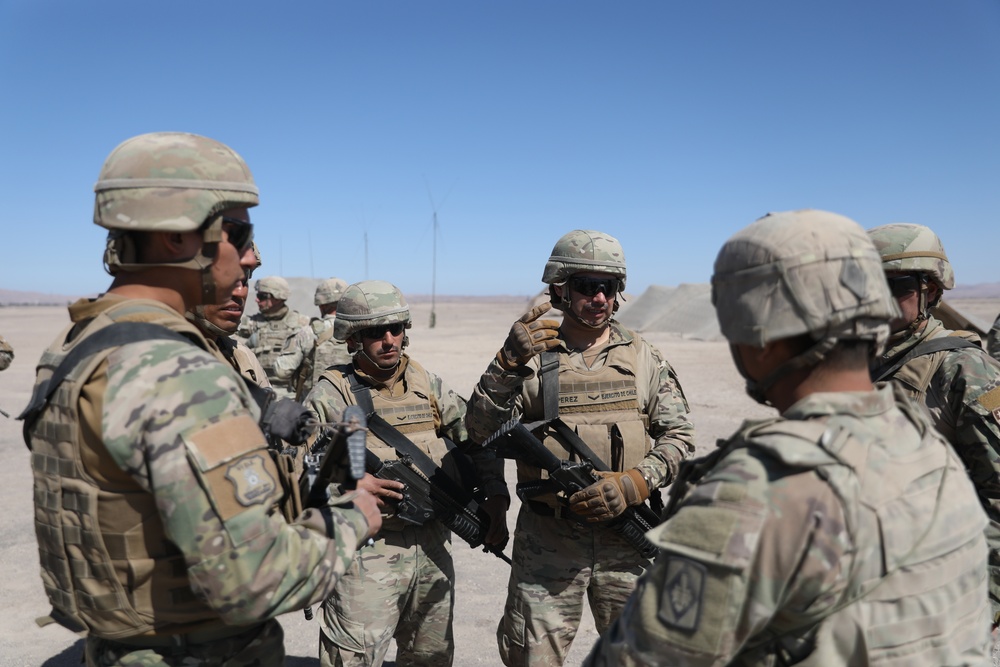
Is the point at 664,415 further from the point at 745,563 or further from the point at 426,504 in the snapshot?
the point at 745,563

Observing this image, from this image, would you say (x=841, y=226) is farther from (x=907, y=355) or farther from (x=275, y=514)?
(x=907, y=355)

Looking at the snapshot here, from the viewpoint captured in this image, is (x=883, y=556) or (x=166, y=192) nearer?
(x=883, y=556)

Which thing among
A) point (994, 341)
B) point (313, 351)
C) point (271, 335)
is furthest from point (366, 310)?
point (271, 335)

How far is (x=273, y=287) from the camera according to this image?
9.03 m

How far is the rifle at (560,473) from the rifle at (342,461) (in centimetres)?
130

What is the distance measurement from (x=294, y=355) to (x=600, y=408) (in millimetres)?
5541

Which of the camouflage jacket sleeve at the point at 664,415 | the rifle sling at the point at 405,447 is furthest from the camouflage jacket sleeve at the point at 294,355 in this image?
the camouflage jacket sleeve at the point at 664,415

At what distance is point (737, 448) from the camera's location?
1.53m

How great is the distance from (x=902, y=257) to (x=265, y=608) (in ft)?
9.20

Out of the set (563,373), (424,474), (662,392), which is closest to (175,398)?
(424,474)

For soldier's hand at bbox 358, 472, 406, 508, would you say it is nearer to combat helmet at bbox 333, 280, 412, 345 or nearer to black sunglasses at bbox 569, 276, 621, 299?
combat helmet at bbox 333, 280, 412, 345

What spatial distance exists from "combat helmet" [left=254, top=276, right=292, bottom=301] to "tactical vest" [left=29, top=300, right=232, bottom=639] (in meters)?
7.36

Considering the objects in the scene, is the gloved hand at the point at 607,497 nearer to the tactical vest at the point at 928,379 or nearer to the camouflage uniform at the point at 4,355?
the tactical vest at the point at 928,379

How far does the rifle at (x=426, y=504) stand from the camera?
11.4ft
